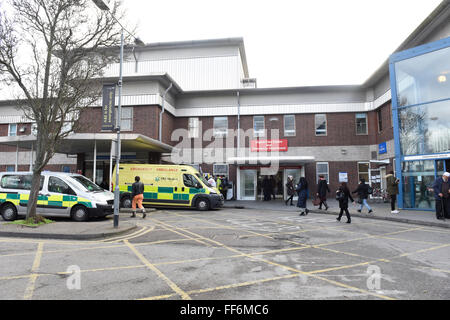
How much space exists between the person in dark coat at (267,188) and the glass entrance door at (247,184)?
2.58ft

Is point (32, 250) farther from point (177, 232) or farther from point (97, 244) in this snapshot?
point (177, 232)

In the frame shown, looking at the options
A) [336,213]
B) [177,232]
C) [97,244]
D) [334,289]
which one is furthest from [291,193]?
[334,289]

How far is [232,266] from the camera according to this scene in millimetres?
5059

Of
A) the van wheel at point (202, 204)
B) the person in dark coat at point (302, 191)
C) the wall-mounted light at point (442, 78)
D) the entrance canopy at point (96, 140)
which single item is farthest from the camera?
the van wheel at point (202, 204)

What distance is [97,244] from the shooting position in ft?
23.1

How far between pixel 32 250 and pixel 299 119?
19126 millimetres

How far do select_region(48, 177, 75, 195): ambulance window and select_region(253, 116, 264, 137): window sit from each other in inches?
565

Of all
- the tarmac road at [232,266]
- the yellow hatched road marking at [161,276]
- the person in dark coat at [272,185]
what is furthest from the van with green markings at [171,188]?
the yellow hatched road marking at [161,276]

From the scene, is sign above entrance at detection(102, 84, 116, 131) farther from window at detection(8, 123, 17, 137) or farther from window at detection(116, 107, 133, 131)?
window at detection(8, 123, 17, 137)

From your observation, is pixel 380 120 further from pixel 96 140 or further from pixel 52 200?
pixel 52 200

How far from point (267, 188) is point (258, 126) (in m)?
4.89

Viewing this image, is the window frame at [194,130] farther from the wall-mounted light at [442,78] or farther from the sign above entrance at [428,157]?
the wall-mounted light at [442,78]

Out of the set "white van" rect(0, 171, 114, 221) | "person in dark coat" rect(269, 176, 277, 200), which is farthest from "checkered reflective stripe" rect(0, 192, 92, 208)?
"person in dark coat" rect(269, 176, 277, 200)

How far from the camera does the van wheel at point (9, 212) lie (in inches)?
415
